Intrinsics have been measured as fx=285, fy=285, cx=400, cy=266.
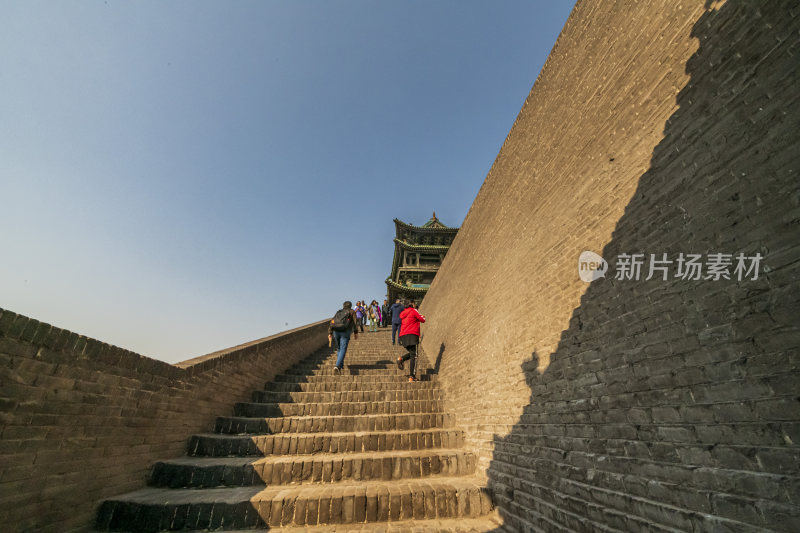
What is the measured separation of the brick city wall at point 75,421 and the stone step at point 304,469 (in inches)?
14.7

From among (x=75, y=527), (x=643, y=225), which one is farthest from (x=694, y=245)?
(x=75, y=527)

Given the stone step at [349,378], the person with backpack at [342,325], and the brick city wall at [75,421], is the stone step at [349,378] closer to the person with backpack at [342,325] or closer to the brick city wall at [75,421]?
the person with backpack at [342,325]

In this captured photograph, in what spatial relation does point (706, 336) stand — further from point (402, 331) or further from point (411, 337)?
point (402, 331)

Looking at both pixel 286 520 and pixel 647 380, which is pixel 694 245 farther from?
pixel 286 520

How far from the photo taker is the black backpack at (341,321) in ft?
22.0

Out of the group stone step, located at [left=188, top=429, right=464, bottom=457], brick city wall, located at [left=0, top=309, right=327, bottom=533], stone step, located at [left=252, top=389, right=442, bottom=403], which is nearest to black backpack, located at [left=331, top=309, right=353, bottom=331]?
stone step, located at [left=252, top=389, right=442, bottom=403]

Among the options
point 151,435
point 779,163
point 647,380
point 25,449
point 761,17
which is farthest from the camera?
point 151,435

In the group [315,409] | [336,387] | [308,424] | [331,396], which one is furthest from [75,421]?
[336,387]

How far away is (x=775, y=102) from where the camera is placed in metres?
1.58

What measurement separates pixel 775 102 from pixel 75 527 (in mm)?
5906

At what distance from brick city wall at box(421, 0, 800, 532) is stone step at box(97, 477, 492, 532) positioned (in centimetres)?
61

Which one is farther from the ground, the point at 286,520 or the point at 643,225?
the point at 643,225

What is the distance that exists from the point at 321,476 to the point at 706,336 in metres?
3.76

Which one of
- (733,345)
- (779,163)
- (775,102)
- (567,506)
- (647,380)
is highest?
(775,102)
